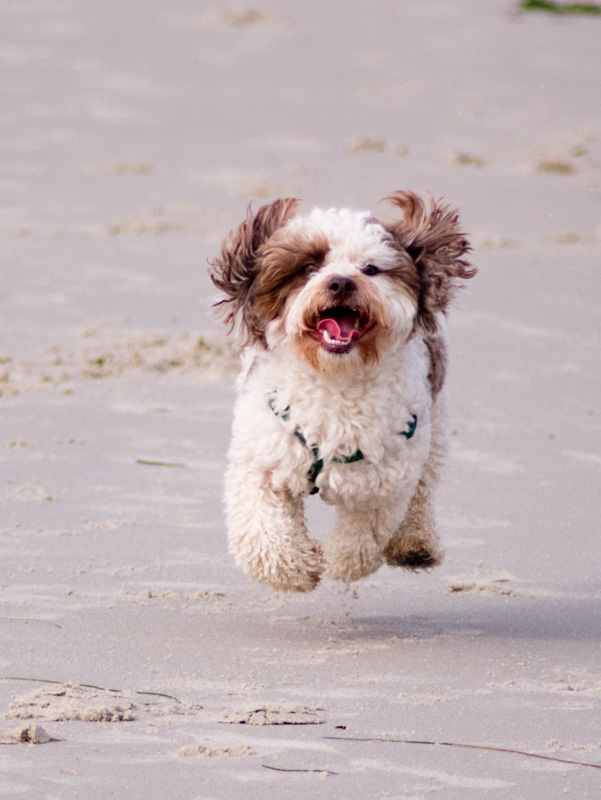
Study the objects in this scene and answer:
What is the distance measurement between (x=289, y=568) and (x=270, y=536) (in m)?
0.12

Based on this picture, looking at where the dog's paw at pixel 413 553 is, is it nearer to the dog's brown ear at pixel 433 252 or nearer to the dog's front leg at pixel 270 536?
the dog's front leg at pixel 270 536

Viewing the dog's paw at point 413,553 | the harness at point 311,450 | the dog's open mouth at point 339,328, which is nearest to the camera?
the dog's open mouth at point 339,328

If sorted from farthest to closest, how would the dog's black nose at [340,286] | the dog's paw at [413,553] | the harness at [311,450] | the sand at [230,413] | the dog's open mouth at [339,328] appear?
the dog's paw at [413,553] → the harness at [311,450] → the dog's open mouth at [339,328] → the dog's black nose at [340,286] → the sand at [230,413]

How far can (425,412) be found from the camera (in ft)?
15.5

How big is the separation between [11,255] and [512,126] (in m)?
5.77

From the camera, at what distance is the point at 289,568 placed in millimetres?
4535

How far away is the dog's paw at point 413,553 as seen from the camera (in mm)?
4898

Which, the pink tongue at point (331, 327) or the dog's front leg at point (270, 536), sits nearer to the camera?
the pink tongue at point (331, 327)

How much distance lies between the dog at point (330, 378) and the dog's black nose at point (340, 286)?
0.25 ft

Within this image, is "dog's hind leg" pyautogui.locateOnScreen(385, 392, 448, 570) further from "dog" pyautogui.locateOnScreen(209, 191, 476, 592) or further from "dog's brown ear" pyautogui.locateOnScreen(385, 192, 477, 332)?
"dog's brown ear" pyautogui.locateOnScreen(385, 192, 477, 332)

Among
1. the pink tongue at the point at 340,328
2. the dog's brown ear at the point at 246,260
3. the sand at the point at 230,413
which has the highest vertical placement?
the dog's brown ear at the point at 246,260

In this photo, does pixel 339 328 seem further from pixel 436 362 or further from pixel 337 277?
pixel 436 362

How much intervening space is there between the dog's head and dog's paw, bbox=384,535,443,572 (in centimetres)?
78

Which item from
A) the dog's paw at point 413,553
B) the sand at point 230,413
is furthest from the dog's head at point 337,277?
the dog's paw at point 413,553
